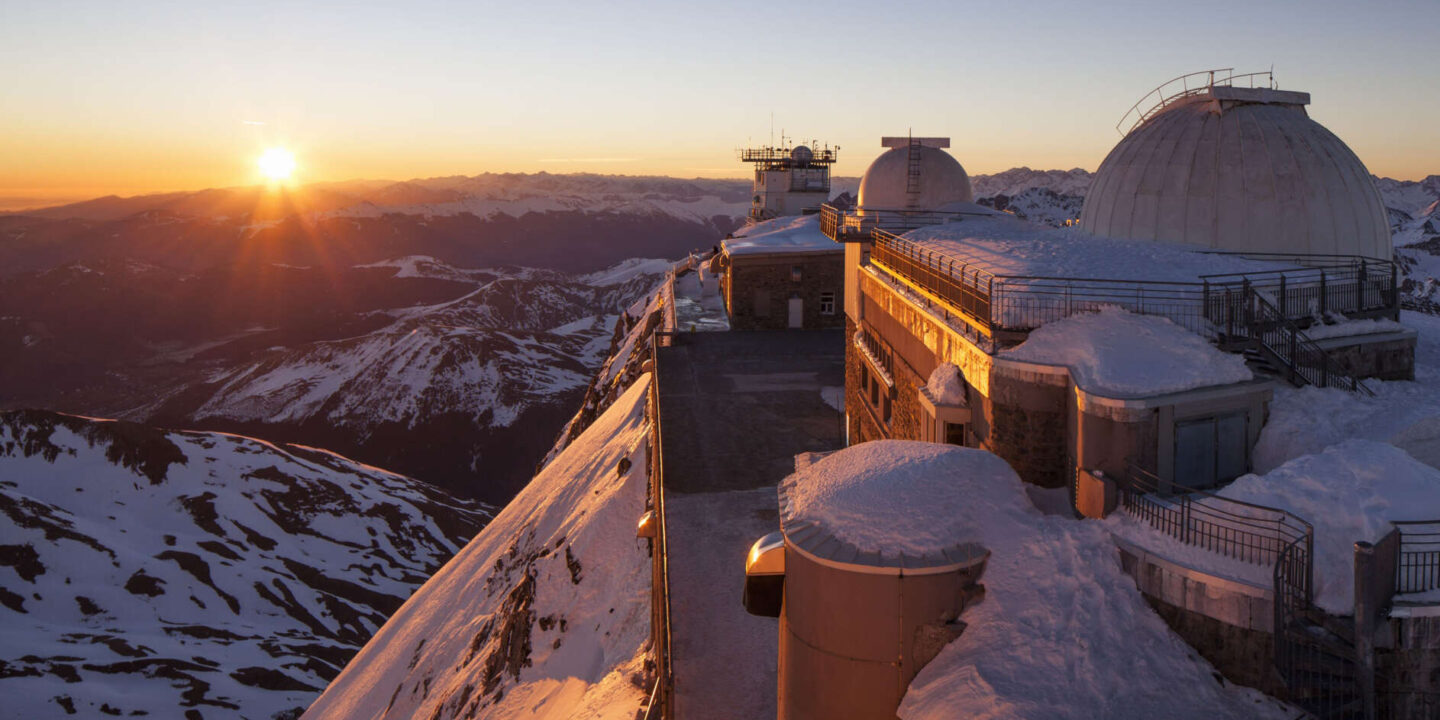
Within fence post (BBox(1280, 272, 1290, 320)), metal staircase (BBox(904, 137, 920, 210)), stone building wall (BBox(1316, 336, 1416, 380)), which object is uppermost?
metal staircase (BBox(904, 137, 920, 210))

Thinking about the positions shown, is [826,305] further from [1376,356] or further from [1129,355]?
[1129,355]

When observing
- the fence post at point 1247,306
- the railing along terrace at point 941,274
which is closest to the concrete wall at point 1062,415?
the railing along terrace at point 941,274

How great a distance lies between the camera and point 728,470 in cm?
Result: 2133

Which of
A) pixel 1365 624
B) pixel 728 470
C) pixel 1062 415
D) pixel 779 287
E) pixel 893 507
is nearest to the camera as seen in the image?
pixel 1365 624

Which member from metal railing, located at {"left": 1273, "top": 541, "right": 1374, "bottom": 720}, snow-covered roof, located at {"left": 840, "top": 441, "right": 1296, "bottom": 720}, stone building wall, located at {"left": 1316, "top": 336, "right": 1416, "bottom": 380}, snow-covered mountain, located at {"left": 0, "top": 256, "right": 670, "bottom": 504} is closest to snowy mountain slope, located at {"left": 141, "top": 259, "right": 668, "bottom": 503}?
snow-covered mountain, located at {"left": 0, "top": 256, "right": 670, "bottom": 504}

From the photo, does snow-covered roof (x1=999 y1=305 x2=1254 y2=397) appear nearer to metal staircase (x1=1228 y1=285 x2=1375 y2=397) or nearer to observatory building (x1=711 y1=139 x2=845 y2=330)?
metal staircase (x1=1228 y1=285 x2=1375 y2=397)

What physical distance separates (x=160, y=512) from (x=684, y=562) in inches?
2408

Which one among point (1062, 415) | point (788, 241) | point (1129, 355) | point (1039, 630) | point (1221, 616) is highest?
point (788, 241)

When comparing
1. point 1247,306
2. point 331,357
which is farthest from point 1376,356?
point 331,357

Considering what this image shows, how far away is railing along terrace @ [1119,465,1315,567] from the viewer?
8.88 m

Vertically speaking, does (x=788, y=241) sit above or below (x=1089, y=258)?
above

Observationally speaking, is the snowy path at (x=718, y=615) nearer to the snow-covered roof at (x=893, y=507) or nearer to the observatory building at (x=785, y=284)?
the snow-covered roof at (x=893, y=507)

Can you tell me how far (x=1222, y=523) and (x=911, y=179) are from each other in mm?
22318

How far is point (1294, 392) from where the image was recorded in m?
12.4
